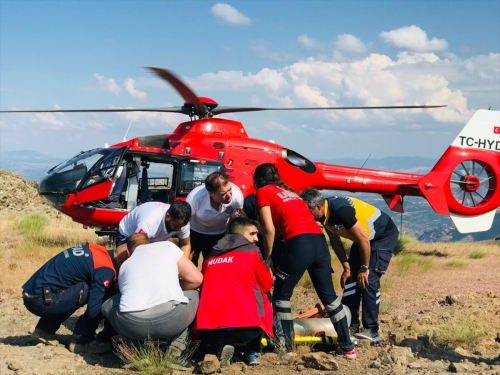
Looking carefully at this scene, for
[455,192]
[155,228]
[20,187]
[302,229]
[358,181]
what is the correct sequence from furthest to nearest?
[20,187]
[455,192]
[358,181]
[155,228]
[302,229]

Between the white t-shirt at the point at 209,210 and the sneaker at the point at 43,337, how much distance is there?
2071mm

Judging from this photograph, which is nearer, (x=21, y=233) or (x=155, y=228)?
(x=155, y=228)

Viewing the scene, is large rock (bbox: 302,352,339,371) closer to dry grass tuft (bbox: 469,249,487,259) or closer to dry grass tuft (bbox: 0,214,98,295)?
dry grass tuft (bbox: 0,214,98,295)

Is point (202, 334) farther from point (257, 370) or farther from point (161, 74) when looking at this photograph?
point (161, 74)

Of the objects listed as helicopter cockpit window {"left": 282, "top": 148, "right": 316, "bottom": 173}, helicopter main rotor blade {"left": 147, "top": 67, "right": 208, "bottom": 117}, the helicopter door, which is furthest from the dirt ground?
helicopter main rotor blade {"left": 147, "top": 67, "right": 208, "bottom": 117}

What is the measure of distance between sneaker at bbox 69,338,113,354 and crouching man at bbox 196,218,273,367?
3.65 feet

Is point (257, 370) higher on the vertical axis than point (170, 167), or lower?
lower

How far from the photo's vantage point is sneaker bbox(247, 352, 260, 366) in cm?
535

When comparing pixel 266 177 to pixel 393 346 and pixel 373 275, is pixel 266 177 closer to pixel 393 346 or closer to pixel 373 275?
pixel 373 275

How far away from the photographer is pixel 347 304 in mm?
6414

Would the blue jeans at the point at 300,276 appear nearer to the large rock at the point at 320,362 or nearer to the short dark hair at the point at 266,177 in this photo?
the large rock at the point at 320,362

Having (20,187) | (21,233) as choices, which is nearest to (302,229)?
(21,233)

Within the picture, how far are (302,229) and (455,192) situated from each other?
30.6 ft

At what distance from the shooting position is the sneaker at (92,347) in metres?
5.64
